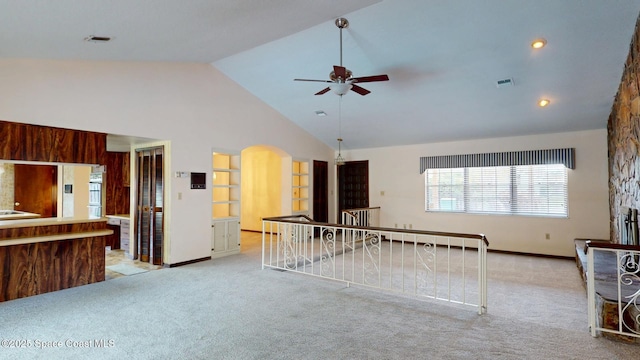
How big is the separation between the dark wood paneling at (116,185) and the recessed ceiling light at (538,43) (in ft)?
25.1

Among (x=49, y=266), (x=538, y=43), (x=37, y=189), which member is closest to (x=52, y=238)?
(x=49, y=266)

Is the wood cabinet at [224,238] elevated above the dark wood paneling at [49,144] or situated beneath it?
situated beneath

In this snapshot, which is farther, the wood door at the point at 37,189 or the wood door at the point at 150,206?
the wood door at the point at 150,206

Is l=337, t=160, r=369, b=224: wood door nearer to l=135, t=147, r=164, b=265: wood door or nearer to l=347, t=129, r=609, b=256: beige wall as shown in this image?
l=347, t=129, r=609, b=256: beige wall

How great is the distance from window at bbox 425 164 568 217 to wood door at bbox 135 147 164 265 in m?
6.00

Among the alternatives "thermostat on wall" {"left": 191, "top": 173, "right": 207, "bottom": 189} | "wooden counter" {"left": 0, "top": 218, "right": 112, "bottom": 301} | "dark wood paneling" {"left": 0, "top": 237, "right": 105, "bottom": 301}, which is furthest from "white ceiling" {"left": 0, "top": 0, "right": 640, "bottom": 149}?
"dark wood paneling" {"left": 0, "top": 237, "right": 105, "bottom": 301}

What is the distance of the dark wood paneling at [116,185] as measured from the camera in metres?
7.11

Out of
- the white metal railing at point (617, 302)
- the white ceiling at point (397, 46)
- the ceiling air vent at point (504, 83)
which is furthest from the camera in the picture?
the ceiling air vent at point (504, 83)

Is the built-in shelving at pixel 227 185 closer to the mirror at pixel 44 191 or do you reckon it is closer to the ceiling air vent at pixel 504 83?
the mirror at pixel 44 191

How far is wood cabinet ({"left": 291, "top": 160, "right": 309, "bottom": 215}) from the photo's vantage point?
8531mm

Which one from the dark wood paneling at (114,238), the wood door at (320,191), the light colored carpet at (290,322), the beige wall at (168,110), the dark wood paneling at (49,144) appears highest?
the beige wall at (168,110)

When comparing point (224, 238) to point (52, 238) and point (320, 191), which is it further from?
point (320, 191)

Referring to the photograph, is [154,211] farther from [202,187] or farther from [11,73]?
[11,73]

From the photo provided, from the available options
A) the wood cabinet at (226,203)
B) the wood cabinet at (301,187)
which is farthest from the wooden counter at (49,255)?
the wood cabinet at (301,187)
